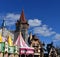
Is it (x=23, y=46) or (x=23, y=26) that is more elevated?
(x=23, y=26)

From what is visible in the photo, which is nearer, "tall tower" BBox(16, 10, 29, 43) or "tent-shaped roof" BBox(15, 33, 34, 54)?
"tent-shaped roof" BBox(15, 33, 34, 54)

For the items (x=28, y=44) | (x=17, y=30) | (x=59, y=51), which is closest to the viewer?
(x=28, y=44)

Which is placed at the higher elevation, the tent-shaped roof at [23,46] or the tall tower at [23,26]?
the tall tower at [23,26]

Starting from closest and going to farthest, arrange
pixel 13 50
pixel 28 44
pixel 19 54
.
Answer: pixel 13 50 < pixel 19 54 < pixel 28 44

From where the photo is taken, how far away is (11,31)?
266ft

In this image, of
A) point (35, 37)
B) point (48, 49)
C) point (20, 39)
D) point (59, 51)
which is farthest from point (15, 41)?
point (59, 51)

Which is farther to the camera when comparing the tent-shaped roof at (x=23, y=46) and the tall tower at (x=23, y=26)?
the tall tower at (x=23, y=26)

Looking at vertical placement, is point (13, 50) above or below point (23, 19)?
below

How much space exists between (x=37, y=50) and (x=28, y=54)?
6.17m

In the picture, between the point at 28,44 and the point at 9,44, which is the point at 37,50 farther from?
the point at 9,44

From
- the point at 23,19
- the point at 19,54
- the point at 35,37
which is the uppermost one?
the point at 23,19

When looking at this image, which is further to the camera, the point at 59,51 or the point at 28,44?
the point at 59,51

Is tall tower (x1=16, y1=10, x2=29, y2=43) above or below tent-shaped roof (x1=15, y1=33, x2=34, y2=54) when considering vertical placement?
above

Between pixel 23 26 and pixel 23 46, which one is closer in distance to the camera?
pixel 23 46
